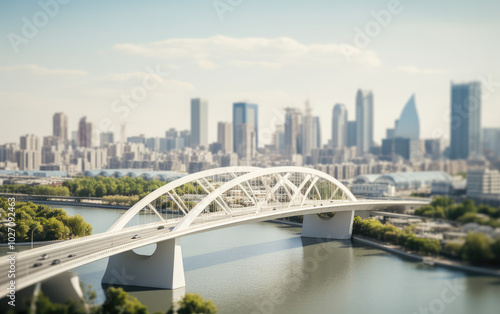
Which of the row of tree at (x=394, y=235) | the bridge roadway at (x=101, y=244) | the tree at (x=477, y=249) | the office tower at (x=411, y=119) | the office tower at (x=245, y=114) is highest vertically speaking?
the office tower at (x=245, y=114)

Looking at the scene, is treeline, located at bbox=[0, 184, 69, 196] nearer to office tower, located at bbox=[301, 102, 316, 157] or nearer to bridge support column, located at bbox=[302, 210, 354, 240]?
bridge support column, located at bbox=[302, 210, 354, 240]

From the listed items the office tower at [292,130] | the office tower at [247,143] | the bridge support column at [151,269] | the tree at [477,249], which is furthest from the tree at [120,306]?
the office tower at [247,143]

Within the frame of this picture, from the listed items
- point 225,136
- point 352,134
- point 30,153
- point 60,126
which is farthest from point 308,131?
point 30,153

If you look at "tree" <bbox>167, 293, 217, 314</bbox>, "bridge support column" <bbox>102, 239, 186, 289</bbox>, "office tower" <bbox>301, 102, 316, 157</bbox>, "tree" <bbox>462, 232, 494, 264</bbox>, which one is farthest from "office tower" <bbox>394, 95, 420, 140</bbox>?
"office tower" <bbox>301, 102, 316, 157</bbox>

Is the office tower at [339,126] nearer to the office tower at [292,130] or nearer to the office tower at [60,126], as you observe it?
the office tower at [292,130]

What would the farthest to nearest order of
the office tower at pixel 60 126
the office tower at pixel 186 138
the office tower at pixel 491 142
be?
1. the office tower at pixel 186 138
2. the office tower at pixel 60 126
3. the office tower at pixel 491 142

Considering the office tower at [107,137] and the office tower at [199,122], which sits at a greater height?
the office tower at [199,122]

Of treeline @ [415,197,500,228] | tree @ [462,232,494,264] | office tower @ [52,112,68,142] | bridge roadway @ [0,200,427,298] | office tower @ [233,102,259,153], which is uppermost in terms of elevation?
office tower @ [233,102,259,153]
